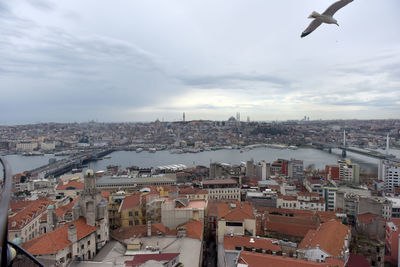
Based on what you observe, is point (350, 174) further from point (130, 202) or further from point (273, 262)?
point (273, 262)

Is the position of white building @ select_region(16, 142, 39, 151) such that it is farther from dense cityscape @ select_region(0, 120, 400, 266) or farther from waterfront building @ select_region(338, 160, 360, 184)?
waterfront building @ select_region(338, 160, 360, 184)

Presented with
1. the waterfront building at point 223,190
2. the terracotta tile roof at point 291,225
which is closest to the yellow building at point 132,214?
the terracotta tile roof at point 291,225

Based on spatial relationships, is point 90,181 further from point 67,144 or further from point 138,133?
point 138,133

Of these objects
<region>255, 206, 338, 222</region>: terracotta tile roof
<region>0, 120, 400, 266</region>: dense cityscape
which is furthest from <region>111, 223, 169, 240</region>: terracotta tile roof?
<region>255, 206, 338, 222</region>: terracotta tile roof

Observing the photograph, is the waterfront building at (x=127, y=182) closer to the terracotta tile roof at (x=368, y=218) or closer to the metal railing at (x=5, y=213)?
the terracotta tile roof at (x=368, y=218)

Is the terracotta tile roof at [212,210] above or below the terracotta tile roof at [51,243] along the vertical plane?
below

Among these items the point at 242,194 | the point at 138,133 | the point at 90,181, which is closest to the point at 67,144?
the point at 138,133
